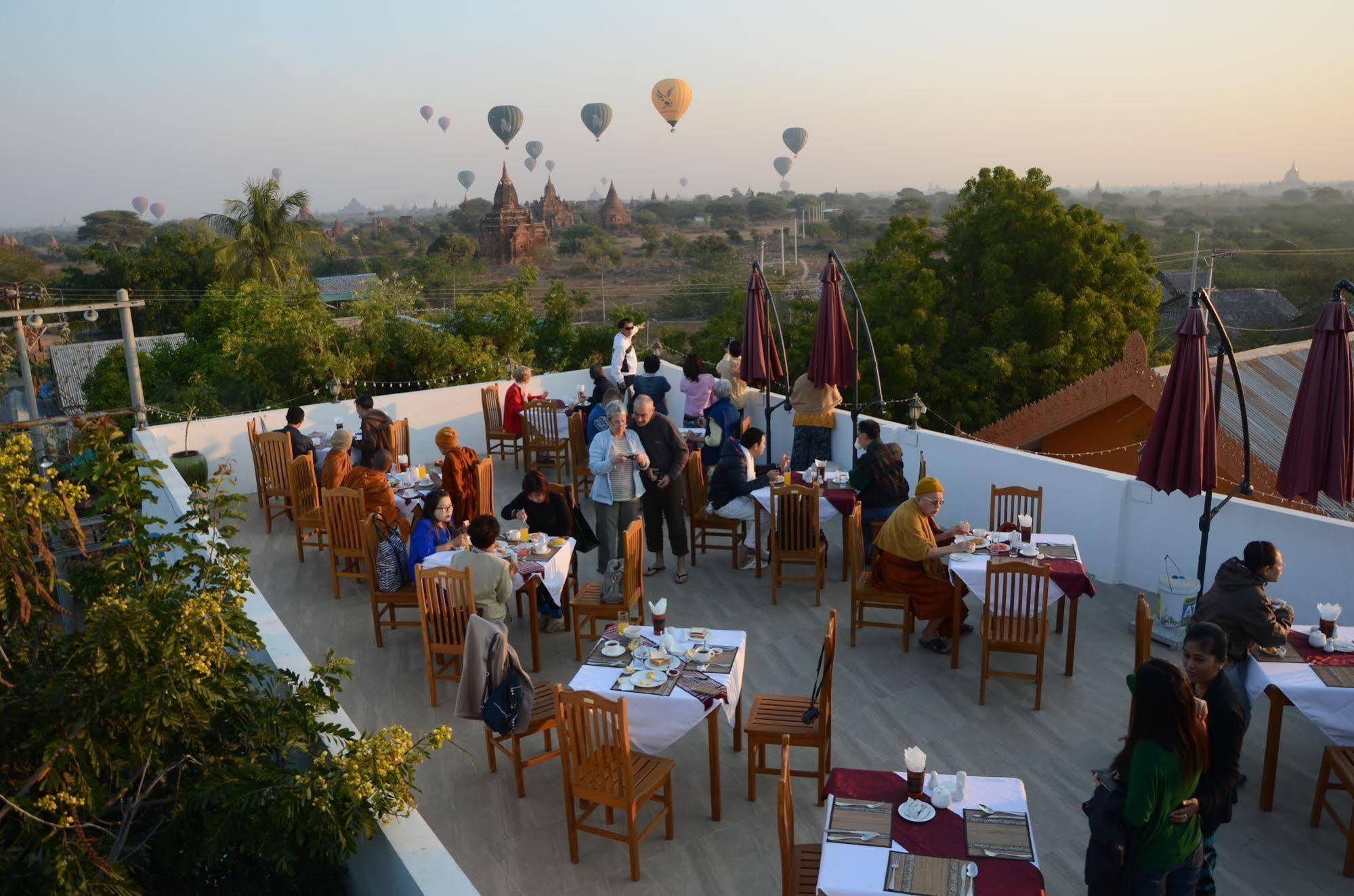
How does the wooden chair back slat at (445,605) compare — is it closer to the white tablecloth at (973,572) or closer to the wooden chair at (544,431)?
the white tablecloth at (973,572)

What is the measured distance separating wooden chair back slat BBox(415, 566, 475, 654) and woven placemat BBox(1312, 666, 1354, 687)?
14.3ft

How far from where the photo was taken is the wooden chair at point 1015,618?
549 centimetres

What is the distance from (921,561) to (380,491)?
4.17 metres

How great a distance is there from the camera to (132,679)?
9.94 feet

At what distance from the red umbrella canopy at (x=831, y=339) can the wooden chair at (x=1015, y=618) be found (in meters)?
3.36

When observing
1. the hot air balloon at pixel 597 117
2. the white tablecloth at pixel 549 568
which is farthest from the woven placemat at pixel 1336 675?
the hot air balloon at pixel 597 117

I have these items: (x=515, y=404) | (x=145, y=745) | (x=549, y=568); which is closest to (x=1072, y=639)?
(x=549, y=568)

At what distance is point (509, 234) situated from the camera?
83.4 m

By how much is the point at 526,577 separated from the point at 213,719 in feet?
9.17

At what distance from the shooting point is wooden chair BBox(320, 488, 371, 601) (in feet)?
23.9

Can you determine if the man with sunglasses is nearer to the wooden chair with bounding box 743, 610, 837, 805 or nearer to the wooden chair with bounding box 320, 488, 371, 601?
the wooden chair with bounding box 320, 488, 371, 601

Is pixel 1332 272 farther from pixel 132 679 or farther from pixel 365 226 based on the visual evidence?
pixel 365 226

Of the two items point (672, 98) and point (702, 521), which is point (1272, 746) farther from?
point (672, 98)

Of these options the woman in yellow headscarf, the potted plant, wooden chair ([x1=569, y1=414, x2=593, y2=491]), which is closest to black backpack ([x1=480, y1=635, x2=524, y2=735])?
the woman in yellow headscarf
